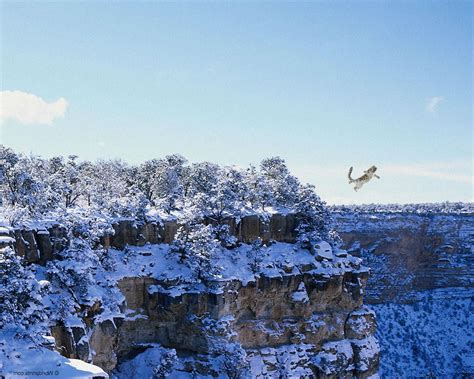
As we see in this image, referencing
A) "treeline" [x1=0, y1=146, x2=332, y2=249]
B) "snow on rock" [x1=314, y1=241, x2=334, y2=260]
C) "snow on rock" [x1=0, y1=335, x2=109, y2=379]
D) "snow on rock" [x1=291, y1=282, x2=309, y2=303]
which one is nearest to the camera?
"snow on rock" [x1=0, y1=335, x2=109, y2=379]

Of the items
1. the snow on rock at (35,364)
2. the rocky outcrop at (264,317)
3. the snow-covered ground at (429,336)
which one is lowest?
the snow-covered ground at (429,336)

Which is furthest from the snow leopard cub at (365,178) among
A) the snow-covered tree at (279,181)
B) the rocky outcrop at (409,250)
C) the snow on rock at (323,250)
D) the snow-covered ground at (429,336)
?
the rocky outcrop at (409,250)

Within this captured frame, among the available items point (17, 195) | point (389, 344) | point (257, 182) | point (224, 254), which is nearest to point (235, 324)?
point (224, 254)

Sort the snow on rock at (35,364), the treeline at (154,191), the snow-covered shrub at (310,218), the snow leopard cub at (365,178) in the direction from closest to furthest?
the snow on rock at (35,364), the snow leopard cub at (365,178), the treeline at (154,191), the snow-covered shrub at (310,218)

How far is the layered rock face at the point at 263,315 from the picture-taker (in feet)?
154

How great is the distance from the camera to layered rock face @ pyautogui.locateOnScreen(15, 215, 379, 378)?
46.9 metres

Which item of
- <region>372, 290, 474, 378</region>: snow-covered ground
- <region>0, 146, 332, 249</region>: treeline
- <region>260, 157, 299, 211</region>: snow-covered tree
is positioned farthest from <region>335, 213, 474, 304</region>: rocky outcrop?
<region>0, 146, 332, 249</region>: treeline

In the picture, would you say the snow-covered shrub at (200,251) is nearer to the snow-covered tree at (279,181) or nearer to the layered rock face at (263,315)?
the layered rock face at (263,315)

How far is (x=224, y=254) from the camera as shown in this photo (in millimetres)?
51969

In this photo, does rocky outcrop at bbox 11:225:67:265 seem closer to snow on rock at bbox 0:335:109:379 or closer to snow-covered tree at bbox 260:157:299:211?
snow on rock at bbox 0:335:109:379

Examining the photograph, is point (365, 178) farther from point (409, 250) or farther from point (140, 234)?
point (409, 250)

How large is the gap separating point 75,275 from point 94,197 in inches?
626

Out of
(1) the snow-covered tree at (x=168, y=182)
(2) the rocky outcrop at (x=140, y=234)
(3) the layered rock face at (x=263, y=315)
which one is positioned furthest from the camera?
(1) the snow-covered tree at (x=168, y=182)

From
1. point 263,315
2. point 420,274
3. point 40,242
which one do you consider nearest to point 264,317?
point 263,315
